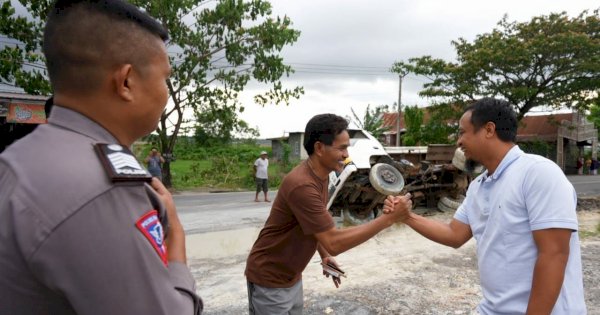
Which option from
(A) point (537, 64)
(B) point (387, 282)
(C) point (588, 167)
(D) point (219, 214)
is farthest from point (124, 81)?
(C) point (588, 167)

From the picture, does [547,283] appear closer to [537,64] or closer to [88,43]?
[88,43]

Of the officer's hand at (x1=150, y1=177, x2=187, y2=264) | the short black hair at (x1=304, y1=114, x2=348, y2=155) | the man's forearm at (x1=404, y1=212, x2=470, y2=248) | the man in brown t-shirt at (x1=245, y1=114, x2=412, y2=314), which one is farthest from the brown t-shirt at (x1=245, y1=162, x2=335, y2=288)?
the officer's hand at (x1=150, y1=177, x2=187, y2=264)

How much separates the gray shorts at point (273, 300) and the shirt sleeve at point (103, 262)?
184 centimetres

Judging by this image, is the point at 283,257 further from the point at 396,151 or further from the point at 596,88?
the point at 596,88

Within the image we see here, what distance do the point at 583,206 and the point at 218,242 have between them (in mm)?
11123

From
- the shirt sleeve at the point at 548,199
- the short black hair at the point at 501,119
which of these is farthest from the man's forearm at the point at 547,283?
the short black hair at the point at 501,119

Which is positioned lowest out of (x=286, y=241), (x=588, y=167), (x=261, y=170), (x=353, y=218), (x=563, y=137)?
(x=588, y=167)

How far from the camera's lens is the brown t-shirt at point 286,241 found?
2.52 metres

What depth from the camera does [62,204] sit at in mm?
757

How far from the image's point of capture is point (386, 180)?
308 inches

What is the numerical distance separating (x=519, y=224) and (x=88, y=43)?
5.70ft

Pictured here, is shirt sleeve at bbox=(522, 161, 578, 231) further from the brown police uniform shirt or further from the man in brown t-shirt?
Result: the brown police uniform shirt

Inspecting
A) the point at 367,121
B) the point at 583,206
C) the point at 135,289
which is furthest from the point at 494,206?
the point at 367,121

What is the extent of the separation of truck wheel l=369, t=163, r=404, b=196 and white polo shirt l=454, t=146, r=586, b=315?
18.2ft
